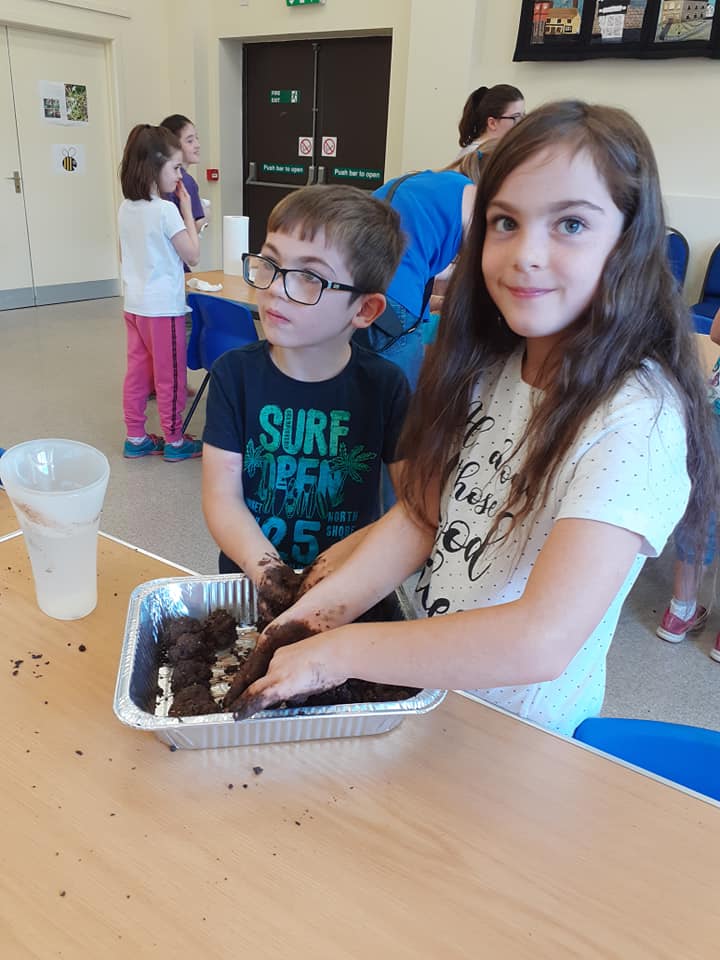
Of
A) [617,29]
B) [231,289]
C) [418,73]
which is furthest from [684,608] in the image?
[418,73]

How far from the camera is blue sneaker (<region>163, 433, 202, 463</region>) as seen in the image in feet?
9.98

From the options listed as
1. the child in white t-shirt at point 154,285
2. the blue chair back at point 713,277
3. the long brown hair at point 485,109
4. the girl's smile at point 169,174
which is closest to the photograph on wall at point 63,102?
the child in white t-shirt at point 154,285

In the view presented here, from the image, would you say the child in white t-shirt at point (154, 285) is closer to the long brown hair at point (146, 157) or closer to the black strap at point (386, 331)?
the long brown hair at point (146, 157)

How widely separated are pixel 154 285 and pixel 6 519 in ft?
6.50

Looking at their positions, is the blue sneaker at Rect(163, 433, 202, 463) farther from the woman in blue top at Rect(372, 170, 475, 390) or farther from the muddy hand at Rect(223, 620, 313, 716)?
the muddy hand at Rect(223, 620, 313, 716)

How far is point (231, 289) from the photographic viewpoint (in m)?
3.06

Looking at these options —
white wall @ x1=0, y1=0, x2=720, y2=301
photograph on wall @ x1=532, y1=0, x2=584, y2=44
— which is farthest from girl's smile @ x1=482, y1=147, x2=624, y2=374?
photograph on wall @ x1=532, y1=0, x2=584, y2=44

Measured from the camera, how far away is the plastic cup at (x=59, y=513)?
0.81 m

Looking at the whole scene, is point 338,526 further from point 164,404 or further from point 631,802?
point 164,404

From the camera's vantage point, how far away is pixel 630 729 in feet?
2.65

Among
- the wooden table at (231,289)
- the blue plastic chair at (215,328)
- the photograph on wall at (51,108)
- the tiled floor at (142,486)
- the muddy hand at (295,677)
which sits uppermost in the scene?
the photograph on wall at (51,108)

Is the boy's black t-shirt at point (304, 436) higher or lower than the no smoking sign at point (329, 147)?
lower

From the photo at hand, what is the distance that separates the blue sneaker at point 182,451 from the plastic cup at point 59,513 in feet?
7.10

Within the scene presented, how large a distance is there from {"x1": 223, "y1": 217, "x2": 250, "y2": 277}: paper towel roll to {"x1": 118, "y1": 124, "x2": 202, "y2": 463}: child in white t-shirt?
0.44m
